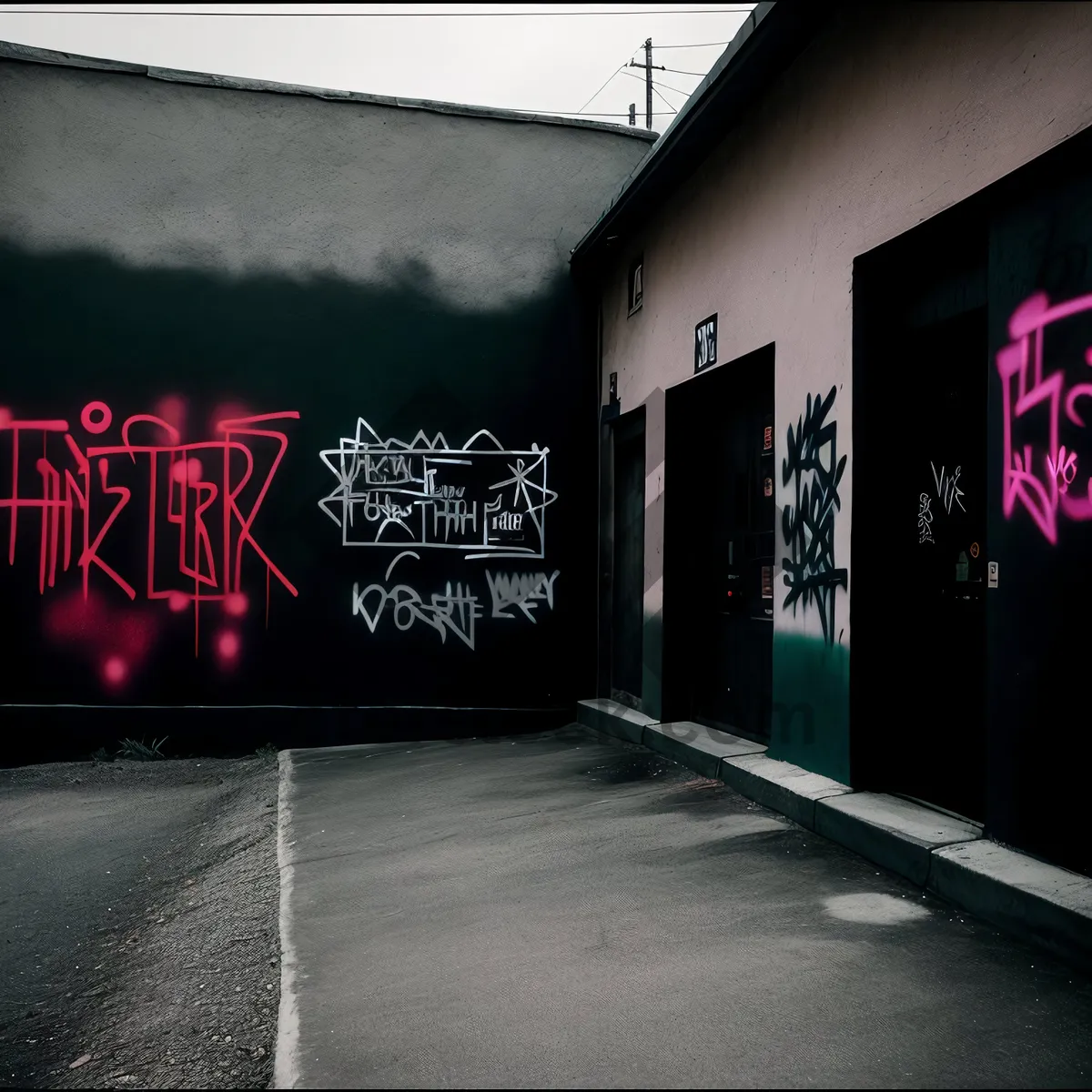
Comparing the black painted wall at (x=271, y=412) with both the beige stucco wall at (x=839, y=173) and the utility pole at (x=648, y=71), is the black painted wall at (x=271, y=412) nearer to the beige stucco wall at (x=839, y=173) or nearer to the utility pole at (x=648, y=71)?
the beige stucco wall at (x=839, y=173)

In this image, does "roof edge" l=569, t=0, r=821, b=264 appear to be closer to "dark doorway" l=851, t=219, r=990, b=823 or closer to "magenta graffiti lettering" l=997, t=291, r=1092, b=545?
"dark doorway" l=851, t=219, r=990, b=823

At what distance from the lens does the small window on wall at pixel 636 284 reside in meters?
7.47

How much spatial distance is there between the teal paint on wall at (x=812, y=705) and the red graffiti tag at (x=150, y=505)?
13.6 feet

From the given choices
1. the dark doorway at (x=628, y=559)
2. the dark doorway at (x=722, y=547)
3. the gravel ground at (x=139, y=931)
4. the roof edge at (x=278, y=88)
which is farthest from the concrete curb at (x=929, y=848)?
the roof edge at (x=278, y=88)

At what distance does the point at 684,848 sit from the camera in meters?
4.36

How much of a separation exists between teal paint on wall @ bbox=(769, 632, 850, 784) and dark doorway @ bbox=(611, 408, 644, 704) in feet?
7.61

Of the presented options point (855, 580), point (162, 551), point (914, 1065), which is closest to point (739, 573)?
point (855, 580)

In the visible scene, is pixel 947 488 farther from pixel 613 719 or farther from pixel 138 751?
pixel 138 751

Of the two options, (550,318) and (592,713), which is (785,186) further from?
(592,713)

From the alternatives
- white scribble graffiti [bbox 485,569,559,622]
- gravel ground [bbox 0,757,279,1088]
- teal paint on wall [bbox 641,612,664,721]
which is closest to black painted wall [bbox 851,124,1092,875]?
teal paint on wall [bbox 641,612,664,721]

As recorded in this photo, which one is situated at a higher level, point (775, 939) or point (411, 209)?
point (411, 209)

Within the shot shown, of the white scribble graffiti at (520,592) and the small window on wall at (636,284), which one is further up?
the small window on wall at (636,284)

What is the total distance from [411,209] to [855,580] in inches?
201

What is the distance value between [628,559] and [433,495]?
165 centimetres
